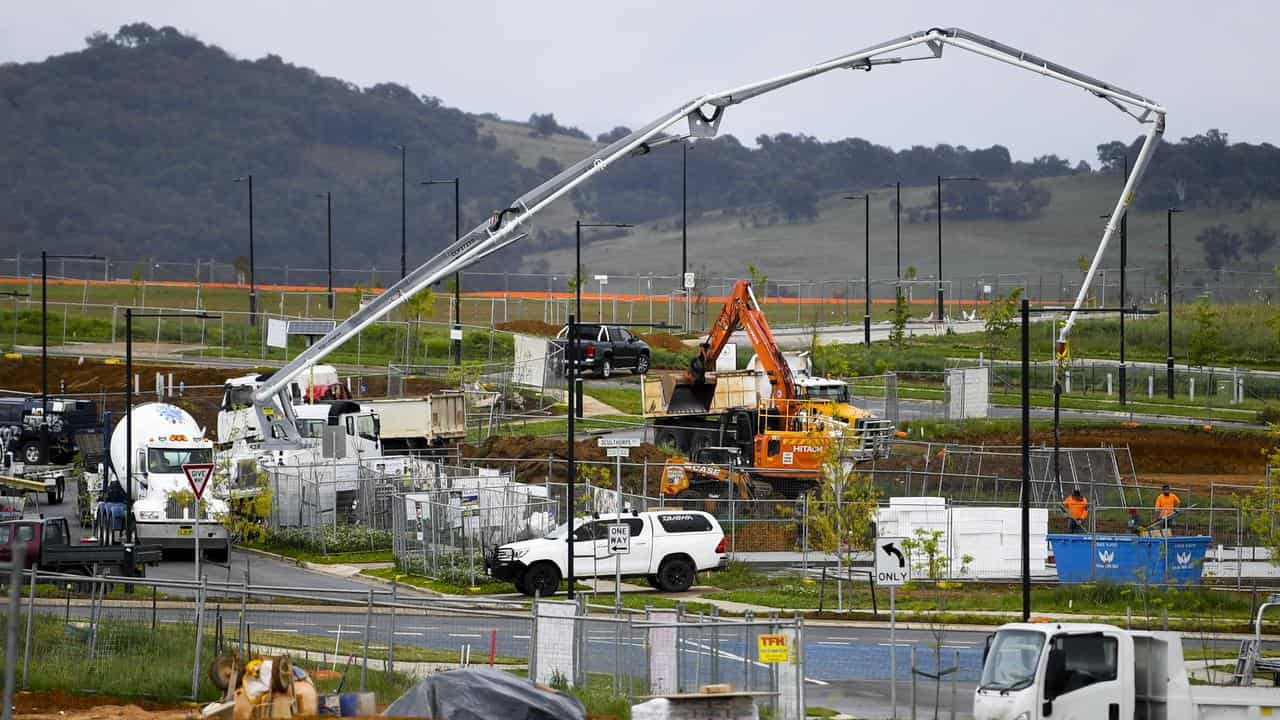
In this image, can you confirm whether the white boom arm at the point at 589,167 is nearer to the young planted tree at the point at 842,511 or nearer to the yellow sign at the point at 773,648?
the young planted tree at the point at 842,511

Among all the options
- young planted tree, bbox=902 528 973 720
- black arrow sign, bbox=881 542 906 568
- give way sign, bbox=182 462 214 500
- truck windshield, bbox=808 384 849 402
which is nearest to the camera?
black arrow sign, bbox=881 542 906 568

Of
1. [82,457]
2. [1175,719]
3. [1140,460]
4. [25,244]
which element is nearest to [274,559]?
[82,457]

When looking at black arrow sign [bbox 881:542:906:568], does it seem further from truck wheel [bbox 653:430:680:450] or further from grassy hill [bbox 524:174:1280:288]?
grassy hill [bbox 524:174:1280:288]

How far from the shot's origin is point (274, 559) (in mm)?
40000

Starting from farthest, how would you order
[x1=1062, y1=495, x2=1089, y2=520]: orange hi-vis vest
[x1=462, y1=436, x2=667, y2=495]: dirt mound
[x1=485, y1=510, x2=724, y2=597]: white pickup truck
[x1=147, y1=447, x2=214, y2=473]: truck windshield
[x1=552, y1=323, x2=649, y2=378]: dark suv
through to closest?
[x1=552, y1=323, x2=649, y2=378]: dark suv, [x1=462, y1=436, x2=667, y2=495]: dirt mound, [x1=147, y1=447, x2=214, y2=473]: truck windshield, [x1=1062, y1=495, x2=1089, y2=520]: orange hi-vis vest, [x1=485, y1=510, x2=724, y2=597]: white pickup truck

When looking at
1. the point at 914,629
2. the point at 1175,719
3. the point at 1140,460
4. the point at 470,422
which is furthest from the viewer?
the point at 470,422

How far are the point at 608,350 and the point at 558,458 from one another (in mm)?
20560

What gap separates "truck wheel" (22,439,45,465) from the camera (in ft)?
170

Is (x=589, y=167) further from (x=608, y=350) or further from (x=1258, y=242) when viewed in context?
(x=1258, y=242)

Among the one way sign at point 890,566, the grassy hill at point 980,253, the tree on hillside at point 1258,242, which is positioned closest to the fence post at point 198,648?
the one way sign at point 890,566

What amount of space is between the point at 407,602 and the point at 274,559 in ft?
59.0

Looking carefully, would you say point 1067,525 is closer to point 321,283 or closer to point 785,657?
point 785,657

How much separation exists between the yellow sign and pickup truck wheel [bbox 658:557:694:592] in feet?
48.5

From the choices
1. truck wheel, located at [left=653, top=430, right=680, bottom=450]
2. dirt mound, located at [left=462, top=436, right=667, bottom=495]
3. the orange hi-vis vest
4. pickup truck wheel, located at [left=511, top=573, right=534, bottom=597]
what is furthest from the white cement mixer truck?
the orange hi-vis vest
